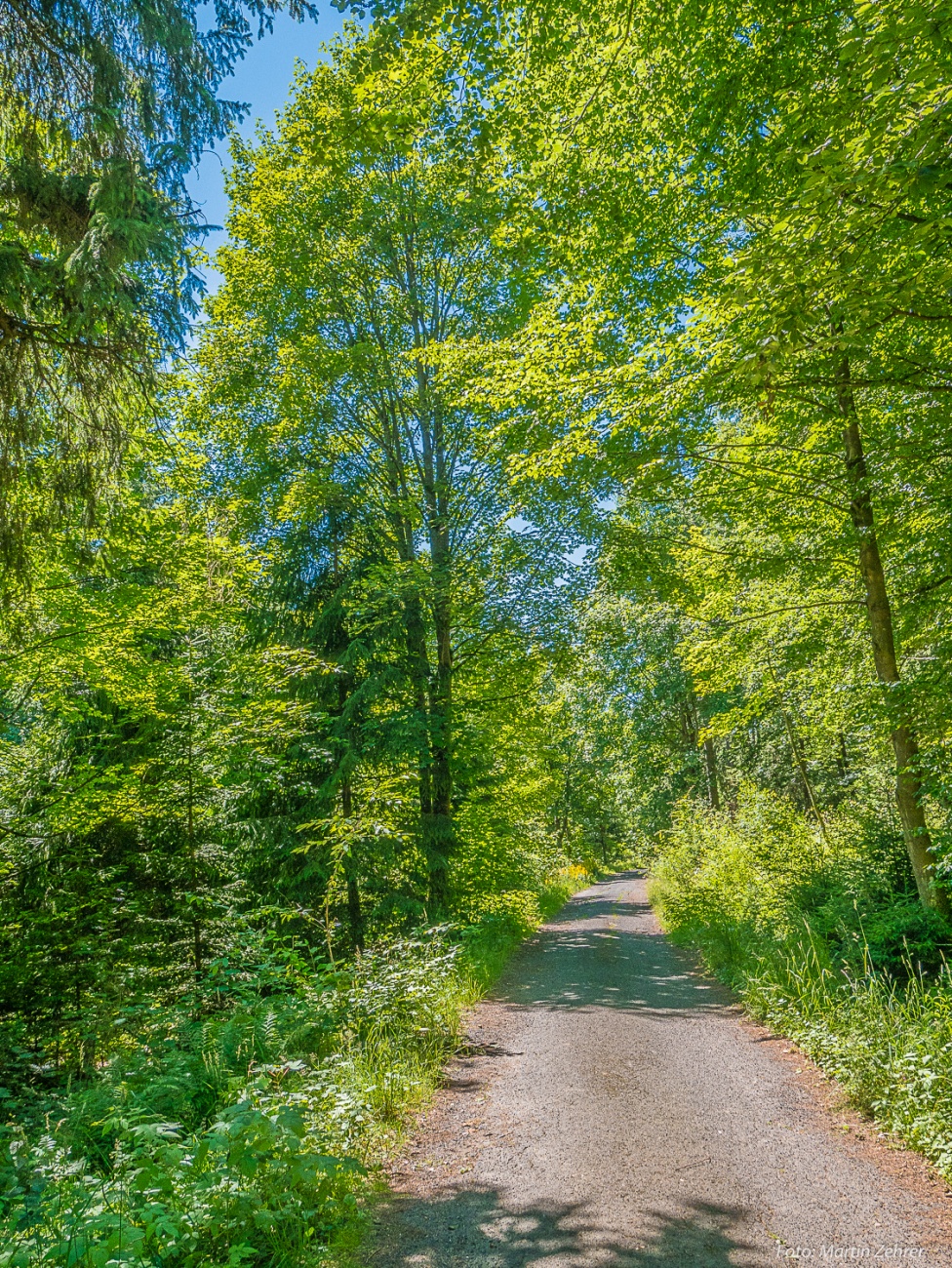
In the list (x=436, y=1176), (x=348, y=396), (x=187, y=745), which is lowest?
(x=436, y=1176)

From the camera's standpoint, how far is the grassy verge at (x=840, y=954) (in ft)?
14.1

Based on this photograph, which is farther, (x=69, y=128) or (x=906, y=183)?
(x=69, y=128)

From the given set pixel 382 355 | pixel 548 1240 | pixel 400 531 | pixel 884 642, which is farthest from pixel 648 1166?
pixel 382 355

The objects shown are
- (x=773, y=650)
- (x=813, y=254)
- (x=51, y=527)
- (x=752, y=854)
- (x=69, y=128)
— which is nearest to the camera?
(x=813, y=254)

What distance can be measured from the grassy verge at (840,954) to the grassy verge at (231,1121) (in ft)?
10.6

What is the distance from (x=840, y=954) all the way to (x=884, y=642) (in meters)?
3.19

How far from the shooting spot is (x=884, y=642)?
6.86 metres

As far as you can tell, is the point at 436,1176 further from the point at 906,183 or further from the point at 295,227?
the point at 295,227

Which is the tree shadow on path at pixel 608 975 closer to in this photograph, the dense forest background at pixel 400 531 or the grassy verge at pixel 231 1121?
the dense forest background at pixel 400 531

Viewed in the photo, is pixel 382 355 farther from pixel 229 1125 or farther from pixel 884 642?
pixel 229 1125

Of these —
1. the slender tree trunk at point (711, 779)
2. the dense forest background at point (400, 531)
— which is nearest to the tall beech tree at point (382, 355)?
the dense forest background at point (400, 531)

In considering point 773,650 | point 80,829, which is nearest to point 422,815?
point 80,829

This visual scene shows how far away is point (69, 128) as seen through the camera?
4.83 m

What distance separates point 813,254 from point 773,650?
234 inches
